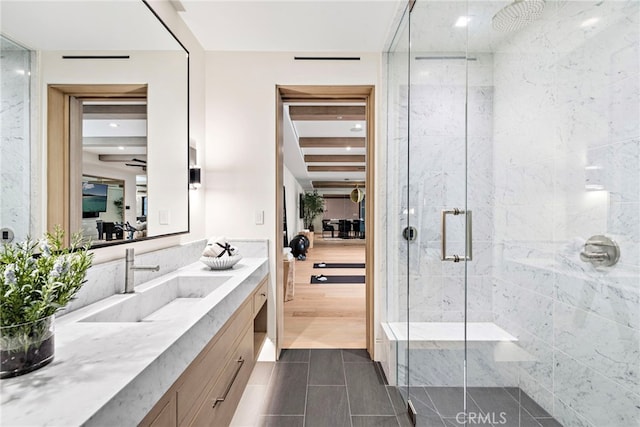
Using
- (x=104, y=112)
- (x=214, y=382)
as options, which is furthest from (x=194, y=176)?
(x=214, y=382)

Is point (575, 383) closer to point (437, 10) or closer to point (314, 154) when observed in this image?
point (437, 10)

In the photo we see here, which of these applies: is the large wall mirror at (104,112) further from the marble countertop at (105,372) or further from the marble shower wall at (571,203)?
the marble shower wall at (571,203)

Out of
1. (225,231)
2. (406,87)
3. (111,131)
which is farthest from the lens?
(225,231)

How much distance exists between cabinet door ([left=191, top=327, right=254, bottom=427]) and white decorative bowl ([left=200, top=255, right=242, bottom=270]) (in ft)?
1.48

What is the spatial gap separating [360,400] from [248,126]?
2.26 m

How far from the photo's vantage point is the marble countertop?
597mm

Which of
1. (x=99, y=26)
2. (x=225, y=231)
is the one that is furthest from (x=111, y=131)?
(x=225, y=231)

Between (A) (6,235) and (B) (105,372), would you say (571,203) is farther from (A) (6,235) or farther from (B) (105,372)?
(A) (6,235)

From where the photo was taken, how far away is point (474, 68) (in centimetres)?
182

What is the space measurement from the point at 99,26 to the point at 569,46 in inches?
89.2

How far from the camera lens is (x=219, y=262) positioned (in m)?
2.06

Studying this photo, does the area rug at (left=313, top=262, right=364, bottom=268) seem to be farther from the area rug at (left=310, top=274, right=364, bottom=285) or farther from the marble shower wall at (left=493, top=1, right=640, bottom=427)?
the marble shower wall at (left=493, top=1, right=640, bottom=427)

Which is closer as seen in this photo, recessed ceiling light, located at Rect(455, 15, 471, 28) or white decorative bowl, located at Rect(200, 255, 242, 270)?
recessed ceiling light, located at Rect(455, 15, 471, 28)

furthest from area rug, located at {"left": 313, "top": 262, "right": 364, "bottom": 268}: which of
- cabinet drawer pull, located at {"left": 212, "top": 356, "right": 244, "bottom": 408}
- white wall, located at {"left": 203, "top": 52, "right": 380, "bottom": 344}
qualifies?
cabinet drawer pull, located at {"left": 212, "top": 356, "right": 244, "bottom": 408}
